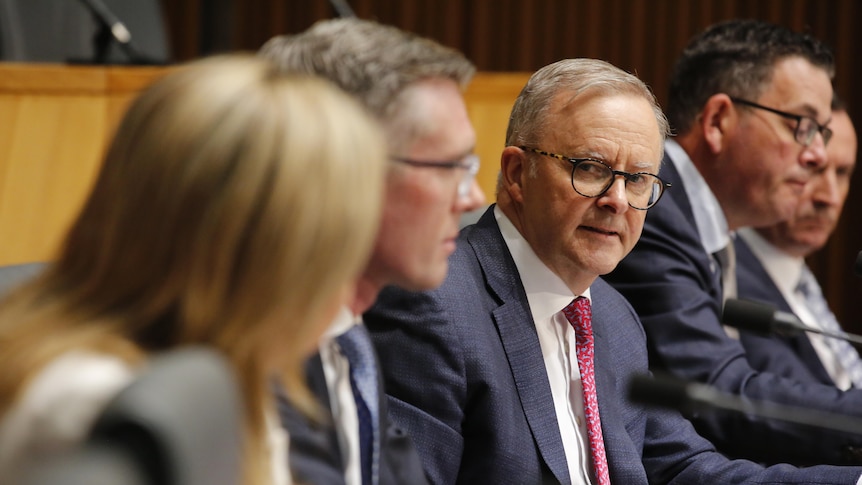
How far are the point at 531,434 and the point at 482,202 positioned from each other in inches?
24.1

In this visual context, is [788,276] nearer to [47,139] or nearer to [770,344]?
[770,344]

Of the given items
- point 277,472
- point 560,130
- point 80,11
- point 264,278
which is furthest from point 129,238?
point 80,11

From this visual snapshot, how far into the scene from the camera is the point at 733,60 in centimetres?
307

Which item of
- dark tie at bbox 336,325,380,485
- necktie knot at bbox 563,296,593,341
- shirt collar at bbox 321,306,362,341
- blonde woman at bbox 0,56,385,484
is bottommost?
necktie knot at bbox 563,296,593,341

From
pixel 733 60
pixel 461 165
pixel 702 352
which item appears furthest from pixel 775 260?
pixel 461 165

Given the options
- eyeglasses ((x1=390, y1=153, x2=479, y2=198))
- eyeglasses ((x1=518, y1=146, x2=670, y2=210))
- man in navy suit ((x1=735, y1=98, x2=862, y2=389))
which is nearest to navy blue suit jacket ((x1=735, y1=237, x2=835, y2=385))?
man in navy suit ((x1=735, y1=98, x2=862, y2=389))

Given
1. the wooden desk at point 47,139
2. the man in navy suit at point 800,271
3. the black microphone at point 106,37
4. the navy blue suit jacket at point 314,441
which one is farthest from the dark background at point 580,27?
the navy blue suit jacket at point 314,441

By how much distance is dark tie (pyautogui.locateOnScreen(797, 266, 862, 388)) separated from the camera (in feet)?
10.8

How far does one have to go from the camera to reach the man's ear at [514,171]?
7.27 feet

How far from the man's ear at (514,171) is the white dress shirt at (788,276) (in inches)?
55.5

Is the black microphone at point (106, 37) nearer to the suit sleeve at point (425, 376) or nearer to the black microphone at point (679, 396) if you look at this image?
the suit sleeve at point (425, 376)

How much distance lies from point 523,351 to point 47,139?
1247 millimetres

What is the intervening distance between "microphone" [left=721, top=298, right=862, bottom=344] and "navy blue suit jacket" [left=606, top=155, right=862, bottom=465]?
0.97m

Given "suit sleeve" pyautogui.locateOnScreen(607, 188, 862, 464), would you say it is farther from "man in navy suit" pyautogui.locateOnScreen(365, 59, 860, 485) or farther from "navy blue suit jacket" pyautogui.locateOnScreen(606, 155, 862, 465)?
"man in navy suit" pyautogui.locateOnScreen(365, 59, 860, 485)
